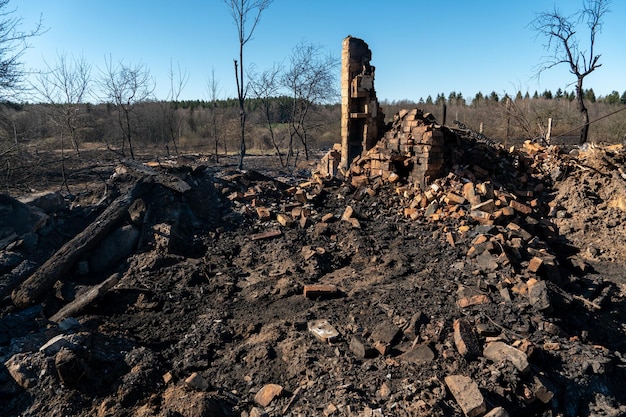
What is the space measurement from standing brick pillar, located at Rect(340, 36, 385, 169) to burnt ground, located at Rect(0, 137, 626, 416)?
215 cm

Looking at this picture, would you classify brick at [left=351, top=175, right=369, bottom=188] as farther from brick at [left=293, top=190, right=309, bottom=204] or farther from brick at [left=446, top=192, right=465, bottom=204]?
brick at [left=446, top=192, right=465, bottom=204]

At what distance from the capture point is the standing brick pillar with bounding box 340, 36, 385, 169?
9.94m

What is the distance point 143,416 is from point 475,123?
34074mm

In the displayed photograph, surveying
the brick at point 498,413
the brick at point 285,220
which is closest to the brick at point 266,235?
the brick at point 285,220

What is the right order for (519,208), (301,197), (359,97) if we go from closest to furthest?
(519,208) → (301,197) → (359,97)

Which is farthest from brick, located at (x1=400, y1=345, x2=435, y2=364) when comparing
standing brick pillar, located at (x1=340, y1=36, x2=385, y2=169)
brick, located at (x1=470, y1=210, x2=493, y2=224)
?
standing brick pillar, located at (x1=340, y1=36, x2=385, y2=169)

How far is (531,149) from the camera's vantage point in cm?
1116

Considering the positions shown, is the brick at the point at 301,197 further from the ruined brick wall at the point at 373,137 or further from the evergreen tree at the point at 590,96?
the evergreen tree at the point at 590,96

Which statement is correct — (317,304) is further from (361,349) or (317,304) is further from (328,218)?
(328,218)

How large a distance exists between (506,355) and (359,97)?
771cm

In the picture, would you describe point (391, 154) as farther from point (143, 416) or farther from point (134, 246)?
point (143, 416)

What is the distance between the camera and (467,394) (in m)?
3.31

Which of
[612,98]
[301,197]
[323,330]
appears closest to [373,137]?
[301,197]

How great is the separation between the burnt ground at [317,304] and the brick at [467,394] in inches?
0.5
